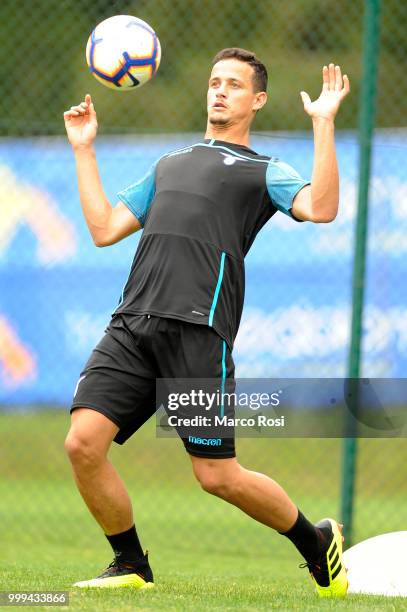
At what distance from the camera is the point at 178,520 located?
8945 millimetres

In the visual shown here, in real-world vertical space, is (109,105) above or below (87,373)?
above

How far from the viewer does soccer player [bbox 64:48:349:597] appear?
4750 mm

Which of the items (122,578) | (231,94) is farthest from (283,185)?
(122,578)

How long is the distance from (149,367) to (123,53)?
4.53 ft

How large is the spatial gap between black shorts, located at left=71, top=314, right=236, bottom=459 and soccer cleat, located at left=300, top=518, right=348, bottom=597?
0.65 m

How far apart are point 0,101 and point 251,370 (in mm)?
5228

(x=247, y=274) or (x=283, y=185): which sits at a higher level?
(x=283, y=185)

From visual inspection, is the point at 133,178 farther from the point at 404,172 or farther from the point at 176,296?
the point at 176,296

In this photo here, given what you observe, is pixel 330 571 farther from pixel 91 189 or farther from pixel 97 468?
pixel 91 189

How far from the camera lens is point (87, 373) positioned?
4836 millimetres

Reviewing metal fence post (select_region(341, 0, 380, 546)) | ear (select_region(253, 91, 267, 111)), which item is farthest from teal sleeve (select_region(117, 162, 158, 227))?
metal fence post (select_region(341, 0, 380, 546))

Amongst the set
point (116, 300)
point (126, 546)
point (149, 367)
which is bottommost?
point (126, 546)

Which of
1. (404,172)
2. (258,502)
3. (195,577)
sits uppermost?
(404,172)

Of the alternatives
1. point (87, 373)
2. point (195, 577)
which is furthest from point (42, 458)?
point (87, 373)
